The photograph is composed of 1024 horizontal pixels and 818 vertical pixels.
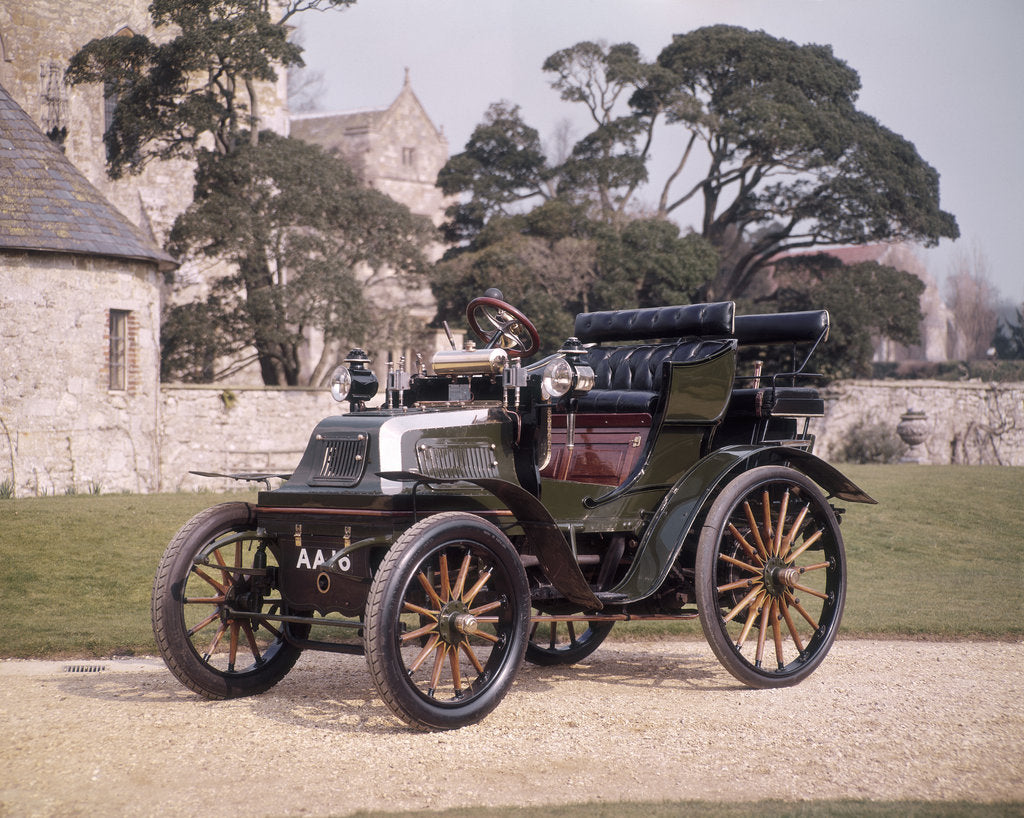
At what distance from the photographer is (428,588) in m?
4.97

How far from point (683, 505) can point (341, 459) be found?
6.02 feet

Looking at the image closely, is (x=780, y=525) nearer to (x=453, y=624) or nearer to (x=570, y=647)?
(x=570, y=647)

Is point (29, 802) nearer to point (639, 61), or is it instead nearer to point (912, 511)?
point (912, 511)

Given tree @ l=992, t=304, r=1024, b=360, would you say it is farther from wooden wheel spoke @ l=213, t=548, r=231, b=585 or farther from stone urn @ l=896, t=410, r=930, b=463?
wooden wheel spoke @ l=213, t=548, r=231, b=585

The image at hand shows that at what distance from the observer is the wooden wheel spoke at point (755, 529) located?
20.3 feet

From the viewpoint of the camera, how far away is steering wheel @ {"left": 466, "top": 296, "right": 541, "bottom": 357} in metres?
5.86

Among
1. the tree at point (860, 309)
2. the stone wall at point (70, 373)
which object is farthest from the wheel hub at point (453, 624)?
the tree at point (860, 309)

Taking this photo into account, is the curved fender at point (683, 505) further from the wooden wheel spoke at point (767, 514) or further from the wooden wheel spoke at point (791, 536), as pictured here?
the wooden wheel spoke at point (791, 536)

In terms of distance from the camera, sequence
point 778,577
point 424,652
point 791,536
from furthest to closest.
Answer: point 791,536
point 778,577
point 424,652

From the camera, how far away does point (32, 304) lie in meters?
17.4

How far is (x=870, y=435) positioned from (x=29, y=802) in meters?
24.7

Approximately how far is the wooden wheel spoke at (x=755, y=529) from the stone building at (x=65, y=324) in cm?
1336

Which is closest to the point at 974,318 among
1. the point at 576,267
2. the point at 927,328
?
the point at 927,328

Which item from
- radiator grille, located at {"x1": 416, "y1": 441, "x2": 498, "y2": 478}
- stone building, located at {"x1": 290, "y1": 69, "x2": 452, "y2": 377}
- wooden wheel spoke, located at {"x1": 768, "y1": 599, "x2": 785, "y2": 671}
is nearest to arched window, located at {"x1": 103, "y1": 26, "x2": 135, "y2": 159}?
radiator grille, located at {"x1": 416, "y1": 441, "x2": 498, "y2": 478}
